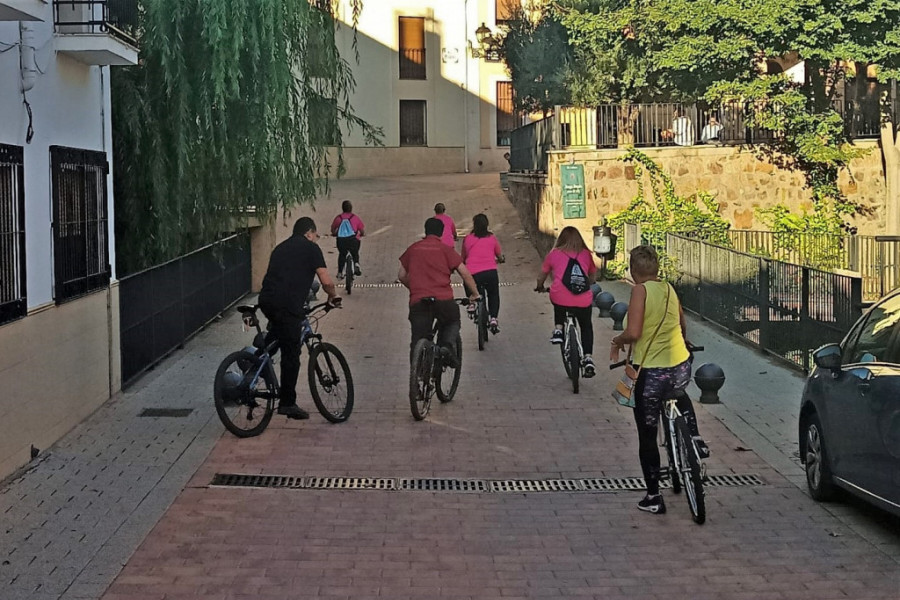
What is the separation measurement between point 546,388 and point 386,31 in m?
32.2

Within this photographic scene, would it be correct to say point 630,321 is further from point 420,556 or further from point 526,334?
point 526,334

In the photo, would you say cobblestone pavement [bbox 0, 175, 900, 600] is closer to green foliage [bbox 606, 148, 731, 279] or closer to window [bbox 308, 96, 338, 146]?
window [bbox 308, 96, 338, 146]

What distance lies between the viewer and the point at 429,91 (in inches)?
1706

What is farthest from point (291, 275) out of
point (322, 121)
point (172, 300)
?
point (322, 121)

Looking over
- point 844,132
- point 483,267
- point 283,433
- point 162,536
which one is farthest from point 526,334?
point 844,132

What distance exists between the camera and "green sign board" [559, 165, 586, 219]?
77.0 feet

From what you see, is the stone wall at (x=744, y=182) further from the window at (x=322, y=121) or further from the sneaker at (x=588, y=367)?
the sneaker at (x=588, y=367)

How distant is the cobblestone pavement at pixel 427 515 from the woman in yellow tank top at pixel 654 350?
0.62 metres

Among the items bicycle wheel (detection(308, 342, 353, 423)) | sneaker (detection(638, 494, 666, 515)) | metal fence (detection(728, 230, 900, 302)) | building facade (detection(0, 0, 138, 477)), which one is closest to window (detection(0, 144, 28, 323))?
building facade (detection(0, 0, 138, 477))

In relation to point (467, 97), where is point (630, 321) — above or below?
below

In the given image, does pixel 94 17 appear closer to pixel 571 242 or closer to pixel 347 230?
pixel 571 242

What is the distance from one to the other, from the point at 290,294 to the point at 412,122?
34.7m

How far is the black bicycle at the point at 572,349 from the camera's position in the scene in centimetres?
1163

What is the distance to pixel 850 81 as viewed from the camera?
1004 inches
